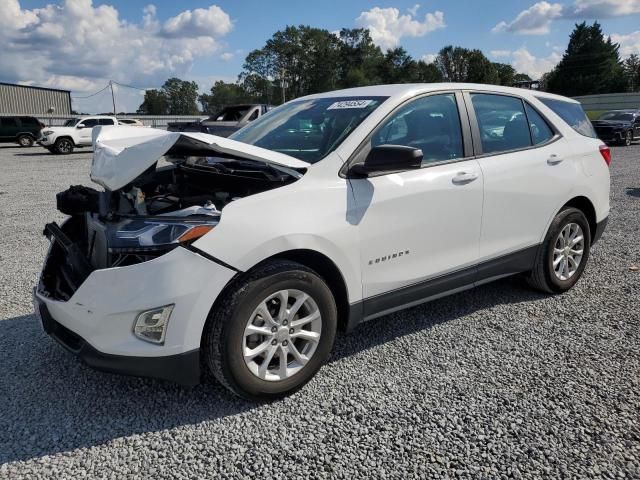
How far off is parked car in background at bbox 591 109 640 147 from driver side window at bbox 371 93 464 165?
21620 millimetres

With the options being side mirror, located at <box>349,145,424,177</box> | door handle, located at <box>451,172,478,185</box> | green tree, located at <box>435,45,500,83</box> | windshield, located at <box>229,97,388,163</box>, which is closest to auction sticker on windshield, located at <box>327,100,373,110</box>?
windshield, located at <box>229,97,388,163</box>

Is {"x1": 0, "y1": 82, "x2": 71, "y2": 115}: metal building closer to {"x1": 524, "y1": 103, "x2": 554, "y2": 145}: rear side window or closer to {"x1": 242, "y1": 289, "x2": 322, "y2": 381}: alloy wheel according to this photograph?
{"x1": 524, "y1": 103, "x2": 554, "y2": 145}: rear side window

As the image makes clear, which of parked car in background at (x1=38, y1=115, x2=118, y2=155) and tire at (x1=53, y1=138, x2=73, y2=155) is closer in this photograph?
parked car in background at (x1=38, y1=115, x2=118, y2=155)

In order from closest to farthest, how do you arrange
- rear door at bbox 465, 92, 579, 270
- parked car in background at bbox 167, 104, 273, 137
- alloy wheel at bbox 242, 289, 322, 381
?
alloy wheel at bbox 242, 289, 322, 381, rear door at bbox 465, 92, 579, 270, parked car in background at bbox 167, 104, 273, 137

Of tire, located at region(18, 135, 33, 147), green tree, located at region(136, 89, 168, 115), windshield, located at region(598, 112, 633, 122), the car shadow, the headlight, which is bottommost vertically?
the car shadow

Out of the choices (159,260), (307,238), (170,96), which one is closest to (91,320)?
(159,260)

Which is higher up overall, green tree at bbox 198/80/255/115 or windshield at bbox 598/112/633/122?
green tree at bbox 198/80/255/115

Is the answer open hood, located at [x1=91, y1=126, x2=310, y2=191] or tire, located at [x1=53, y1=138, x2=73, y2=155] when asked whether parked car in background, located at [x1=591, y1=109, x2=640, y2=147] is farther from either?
tire, located at [x1=53, y1=138, x2=73, y2=155]

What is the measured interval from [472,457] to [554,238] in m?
2.41

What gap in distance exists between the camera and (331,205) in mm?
2910

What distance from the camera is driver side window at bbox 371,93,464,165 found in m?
3.37

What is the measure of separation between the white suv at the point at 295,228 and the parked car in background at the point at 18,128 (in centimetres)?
2933

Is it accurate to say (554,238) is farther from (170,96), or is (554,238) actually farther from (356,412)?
(170,96)

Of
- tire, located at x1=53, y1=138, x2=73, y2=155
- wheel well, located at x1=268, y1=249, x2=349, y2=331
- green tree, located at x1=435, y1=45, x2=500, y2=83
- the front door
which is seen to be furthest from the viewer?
green tree, located at x1=435, y1=45, x2=500, y2=83
